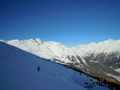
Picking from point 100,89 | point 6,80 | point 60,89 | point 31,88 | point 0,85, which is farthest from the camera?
point 100,89

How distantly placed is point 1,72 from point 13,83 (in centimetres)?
143

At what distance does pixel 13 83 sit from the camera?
8.78 meters

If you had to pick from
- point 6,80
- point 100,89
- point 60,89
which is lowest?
point 100,89

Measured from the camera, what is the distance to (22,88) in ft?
28.6

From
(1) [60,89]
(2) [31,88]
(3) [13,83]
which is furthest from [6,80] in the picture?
(1) [60,89]

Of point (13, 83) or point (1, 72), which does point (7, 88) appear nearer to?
point (13, 83)

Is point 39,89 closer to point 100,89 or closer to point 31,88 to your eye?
point 31,88

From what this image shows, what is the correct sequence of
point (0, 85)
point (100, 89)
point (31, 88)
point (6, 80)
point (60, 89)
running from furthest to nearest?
point (100, 89)
point (60, 89)
point (31, 88)
point (6, 80)
point (0, 85)

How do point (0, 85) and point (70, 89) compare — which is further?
point (70, 89)

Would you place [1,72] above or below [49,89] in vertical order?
above

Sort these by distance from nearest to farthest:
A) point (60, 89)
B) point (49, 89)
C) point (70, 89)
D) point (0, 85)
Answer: point (0, 85), point (49, 89), point (60, 89), point (70, 89)

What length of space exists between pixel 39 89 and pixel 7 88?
277 cm

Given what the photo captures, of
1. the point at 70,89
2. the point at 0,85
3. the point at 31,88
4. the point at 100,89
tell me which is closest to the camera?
the point at 0,85

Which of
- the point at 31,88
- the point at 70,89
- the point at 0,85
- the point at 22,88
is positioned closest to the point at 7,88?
the point at 0,85
